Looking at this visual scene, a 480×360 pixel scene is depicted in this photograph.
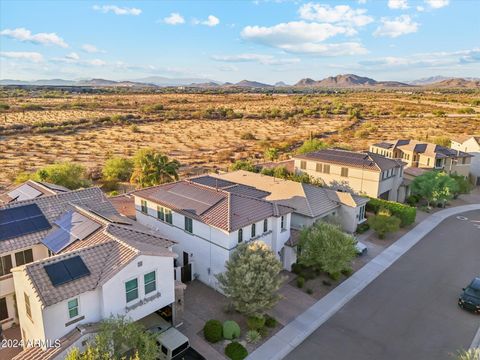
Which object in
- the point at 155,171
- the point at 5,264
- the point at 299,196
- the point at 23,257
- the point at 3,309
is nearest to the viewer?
the point at 5,264

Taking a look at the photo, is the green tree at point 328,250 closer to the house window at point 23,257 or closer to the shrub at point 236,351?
the shrub at point 236,351

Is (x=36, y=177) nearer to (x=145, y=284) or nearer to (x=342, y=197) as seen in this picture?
(x=145, y=284)

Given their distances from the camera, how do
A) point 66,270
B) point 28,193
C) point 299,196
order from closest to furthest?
1. point 66,270
2. point 28,193
3. point 299,196

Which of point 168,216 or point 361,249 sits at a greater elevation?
point 168,216

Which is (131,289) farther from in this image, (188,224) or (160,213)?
(160,213)

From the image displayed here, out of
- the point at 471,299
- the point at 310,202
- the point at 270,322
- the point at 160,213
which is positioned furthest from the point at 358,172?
the point at 270,322

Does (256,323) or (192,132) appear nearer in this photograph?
(256,323)

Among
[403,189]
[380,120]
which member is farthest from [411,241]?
[380,120]
